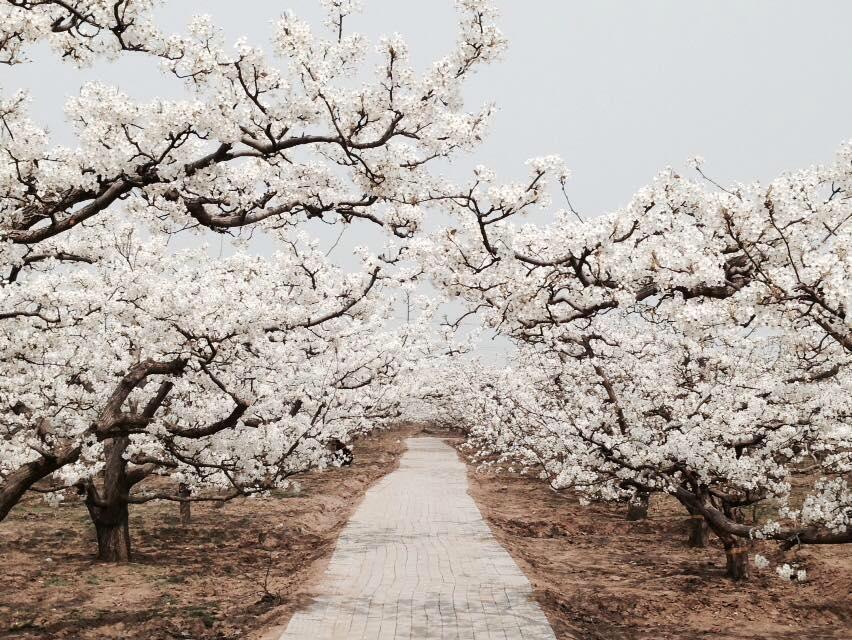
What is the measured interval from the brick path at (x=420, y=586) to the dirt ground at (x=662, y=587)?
1.61 feet

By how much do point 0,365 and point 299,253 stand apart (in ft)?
15.4

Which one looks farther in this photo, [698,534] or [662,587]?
[698,534]

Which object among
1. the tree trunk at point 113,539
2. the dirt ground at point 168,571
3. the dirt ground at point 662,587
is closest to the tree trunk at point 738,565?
the dirt ground at point 662,587

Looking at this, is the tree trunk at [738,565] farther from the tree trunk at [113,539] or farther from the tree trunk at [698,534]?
the tree trunk at [113,539]

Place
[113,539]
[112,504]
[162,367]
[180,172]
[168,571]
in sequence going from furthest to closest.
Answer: [113,539]
[168,571]
[112,504]
[162,367]
[180,172]

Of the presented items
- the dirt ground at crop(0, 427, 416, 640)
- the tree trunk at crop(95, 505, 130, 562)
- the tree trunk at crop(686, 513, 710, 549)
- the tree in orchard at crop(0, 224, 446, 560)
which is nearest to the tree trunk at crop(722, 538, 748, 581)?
the tree trunk at crop(686, 513, 710, 549)

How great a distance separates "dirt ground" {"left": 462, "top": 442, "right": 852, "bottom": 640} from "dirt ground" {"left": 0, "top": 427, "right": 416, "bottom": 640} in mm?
4245

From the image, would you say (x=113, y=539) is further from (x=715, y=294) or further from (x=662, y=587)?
(x=715, y=294)

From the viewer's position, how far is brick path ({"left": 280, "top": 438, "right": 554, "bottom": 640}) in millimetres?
8531

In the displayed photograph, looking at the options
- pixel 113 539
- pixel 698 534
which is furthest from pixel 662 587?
pixel 113 539

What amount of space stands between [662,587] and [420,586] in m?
4.22

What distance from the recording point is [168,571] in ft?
40.9

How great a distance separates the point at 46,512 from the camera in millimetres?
18625

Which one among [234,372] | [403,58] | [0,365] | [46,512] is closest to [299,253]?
[234,372]
